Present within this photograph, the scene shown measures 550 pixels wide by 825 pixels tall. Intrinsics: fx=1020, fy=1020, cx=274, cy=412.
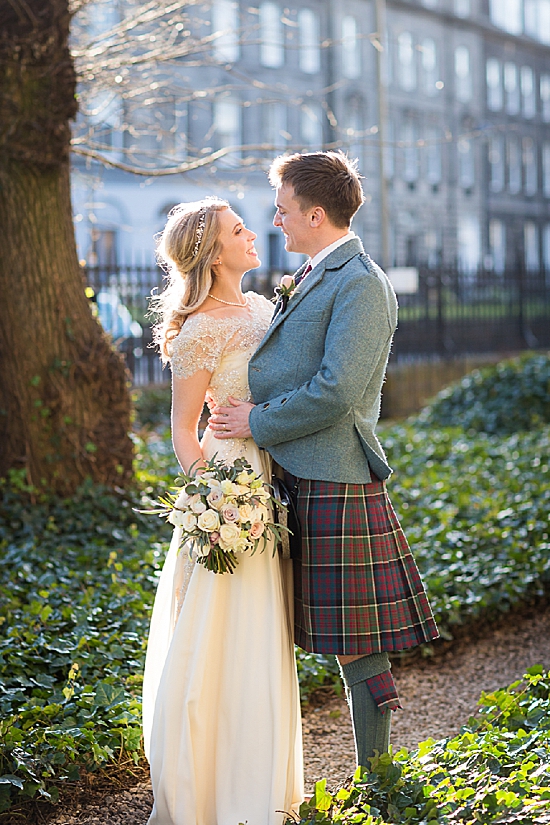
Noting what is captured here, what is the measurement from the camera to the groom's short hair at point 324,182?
309cm

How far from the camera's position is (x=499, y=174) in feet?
149

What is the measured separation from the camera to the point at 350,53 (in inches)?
1454

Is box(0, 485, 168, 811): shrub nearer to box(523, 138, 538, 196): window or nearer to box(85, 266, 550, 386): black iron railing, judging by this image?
box(85, 266, 550, 386): black iron railing

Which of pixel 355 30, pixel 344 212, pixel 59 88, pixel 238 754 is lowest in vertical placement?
pixel 238 754

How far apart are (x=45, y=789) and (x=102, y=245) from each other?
27949 millimetres

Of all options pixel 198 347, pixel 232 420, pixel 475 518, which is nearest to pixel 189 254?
pixel 198 347

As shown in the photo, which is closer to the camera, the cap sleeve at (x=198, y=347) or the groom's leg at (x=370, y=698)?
the groom's leg at (x=370, y=698)

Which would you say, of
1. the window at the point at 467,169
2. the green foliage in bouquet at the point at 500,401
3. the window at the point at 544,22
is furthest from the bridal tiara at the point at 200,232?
the window at the point at 544,22

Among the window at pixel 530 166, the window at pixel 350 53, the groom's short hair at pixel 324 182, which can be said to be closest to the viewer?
the groom's short hair at pixel 324 182

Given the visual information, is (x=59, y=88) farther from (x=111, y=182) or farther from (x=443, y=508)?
(x=111, y=182)

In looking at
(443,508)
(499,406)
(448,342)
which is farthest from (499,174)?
(443,508)

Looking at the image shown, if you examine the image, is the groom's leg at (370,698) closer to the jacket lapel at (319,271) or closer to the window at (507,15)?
the jacket lapel at (319,271)

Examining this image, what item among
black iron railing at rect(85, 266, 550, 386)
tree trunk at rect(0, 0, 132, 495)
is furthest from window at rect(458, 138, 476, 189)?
tree trunk at rect(0, 0, 132, 495)

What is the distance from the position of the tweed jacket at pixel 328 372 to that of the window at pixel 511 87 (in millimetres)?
46418
